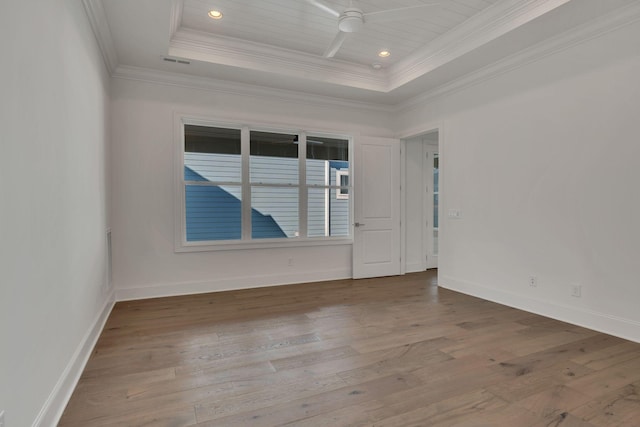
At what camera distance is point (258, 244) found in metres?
4.85

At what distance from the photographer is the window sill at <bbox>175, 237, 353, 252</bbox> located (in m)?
4.49

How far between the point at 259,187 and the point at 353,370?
3139 mm

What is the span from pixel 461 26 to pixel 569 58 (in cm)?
109

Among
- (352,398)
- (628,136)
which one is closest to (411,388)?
(352,398)

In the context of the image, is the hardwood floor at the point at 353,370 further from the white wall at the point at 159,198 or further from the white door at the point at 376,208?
the white door at the point at 376,208

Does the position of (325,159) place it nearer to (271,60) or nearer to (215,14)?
(271,60)

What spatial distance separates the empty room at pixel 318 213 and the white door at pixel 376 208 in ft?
0.11

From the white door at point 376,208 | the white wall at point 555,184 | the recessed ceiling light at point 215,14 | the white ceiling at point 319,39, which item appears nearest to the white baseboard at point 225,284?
the white door at point 376,208

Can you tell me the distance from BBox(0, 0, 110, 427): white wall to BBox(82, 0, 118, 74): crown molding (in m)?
0.12

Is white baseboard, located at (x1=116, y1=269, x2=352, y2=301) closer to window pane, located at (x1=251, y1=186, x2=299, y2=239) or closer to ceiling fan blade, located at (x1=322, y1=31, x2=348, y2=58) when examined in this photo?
window pane, located at (x1=251, y1=186, x2=299, y2=239)

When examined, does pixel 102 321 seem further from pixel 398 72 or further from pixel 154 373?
pixel 398 72

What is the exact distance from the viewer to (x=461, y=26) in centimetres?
371

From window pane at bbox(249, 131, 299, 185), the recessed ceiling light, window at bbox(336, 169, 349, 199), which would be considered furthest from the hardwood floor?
the recessed ceiling light

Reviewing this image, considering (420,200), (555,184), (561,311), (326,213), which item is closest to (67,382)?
(326,213)
